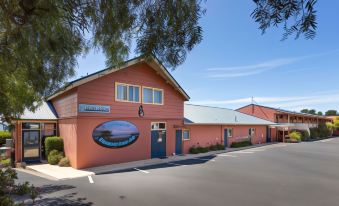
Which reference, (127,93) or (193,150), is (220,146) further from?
(127,93)

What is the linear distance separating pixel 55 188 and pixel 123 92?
327 inches

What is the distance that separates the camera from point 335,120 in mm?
63781

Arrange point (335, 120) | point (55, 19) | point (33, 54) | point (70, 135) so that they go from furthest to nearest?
point (335, 120)
point (70, 135)
point (33, 54)
point (55, 19)

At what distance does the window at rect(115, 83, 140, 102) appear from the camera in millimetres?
17328

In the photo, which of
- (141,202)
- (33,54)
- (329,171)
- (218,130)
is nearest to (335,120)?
(218,130)

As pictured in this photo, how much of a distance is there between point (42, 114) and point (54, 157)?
3912 mm

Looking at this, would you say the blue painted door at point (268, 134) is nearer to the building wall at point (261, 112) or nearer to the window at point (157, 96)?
the building wall at point (261, 112)

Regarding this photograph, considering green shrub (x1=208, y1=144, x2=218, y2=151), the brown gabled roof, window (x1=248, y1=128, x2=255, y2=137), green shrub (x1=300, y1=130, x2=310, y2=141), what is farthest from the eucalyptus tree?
green shrub (x1=300, y1=130, x2=310, y2=141)

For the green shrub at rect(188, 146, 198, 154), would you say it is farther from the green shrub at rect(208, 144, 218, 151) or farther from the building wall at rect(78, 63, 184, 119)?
the building wall at rect(78, 63, 184, 119)

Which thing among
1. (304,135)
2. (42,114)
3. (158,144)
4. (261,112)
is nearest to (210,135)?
(158,144)

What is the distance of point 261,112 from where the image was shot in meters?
41.5

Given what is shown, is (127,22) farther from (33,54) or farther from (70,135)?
(70,135)

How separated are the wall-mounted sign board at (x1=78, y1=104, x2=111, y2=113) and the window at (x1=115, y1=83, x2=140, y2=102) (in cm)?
107

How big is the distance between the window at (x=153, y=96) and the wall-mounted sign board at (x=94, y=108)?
3321 millimetres
